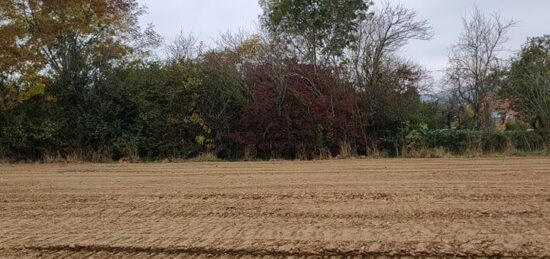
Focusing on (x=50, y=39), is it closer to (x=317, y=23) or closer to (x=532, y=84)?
(x=317, y=23)

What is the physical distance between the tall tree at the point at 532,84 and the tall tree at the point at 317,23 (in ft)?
22.1

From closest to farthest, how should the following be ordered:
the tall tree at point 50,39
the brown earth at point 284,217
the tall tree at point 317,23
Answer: the brown earth at point 284,217
the tall tree at point 50,39
the tall tree at point 317,23

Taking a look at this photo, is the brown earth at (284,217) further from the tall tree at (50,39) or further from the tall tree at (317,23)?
the tall tree at (317,23)

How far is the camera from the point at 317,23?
2312 centimetres

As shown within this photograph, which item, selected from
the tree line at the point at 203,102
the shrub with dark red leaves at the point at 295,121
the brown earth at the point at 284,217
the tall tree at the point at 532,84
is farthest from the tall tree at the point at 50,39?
the tall tree at the point at 532,84


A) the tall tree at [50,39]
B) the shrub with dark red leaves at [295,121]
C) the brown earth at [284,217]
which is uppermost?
the tall tree at [50,39]

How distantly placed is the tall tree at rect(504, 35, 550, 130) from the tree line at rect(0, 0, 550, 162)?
51 mm

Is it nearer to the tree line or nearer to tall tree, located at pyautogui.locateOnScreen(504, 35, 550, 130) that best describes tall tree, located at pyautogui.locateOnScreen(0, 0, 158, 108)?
the tree line

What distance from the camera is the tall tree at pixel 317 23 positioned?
72.4ft

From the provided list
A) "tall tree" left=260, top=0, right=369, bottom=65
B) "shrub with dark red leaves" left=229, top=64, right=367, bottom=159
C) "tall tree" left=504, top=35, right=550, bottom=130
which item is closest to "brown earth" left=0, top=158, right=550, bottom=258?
"shrub with dark red leaves" left=229, top=64, right=367, bottom=159

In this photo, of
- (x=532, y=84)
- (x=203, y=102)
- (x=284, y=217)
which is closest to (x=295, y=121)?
(x=203, y=102)

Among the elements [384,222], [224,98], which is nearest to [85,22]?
[224,98]

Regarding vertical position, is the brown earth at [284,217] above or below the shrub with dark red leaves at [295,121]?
below

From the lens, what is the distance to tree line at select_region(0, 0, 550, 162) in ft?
62.3
